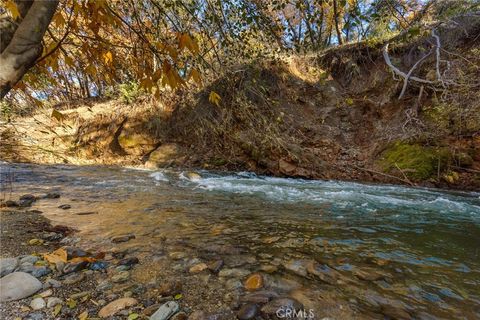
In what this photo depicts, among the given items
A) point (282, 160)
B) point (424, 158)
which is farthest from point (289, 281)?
point (424, 158)

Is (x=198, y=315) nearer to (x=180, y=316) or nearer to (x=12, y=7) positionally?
(x=180, y=316)

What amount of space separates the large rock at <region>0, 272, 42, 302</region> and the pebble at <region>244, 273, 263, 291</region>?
1385 millimetres

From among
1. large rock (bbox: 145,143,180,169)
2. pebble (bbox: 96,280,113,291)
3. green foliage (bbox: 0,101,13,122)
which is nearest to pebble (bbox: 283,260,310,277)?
pebble (bbox: 96,280,113,291)

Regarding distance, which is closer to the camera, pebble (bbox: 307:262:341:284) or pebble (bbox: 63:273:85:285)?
pebble (bbox: 63:273:85:285)

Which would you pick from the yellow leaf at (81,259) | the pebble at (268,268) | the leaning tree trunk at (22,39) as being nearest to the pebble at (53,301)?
the yellow leaf at (81,259)

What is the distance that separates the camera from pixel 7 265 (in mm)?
2047

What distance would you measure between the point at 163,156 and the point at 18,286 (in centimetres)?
847

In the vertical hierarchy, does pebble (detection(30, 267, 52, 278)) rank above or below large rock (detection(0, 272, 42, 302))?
below

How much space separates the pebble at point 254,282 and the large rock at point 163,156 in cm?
815

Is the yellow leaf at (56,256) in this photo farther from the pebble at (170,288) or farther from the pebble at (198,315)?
the pebble at (198,315)

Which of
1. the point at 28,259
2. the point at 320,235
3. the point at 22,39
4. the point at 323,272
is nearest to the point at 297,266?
the point at 323,272

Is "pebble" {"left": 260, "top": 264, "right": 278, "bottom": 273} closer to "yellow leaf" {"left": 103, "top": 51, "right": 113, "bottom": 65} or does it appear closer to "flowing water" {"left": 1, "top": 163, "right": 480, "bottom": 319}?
"flowing water" {"left": 1, "top": 163, "right": 480, "bottom": 319}

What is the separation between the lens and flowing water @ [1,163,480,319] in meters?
2.00

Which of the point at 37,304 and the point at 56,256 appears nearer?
the point at 37,304
